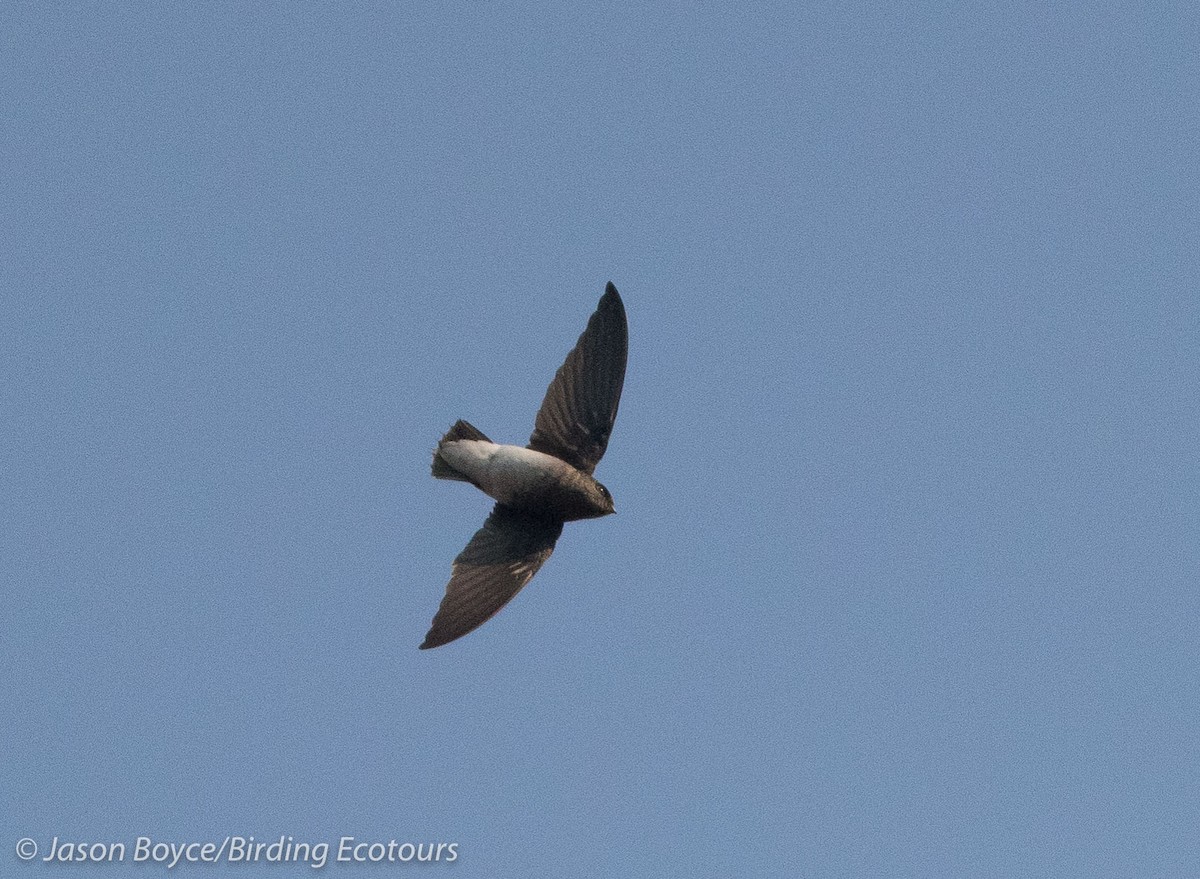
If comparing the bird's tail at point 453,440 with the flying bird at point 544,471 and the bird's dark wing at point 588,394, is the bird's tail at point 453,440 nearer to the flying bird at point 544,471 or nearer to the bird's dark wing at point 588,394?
the flying bird at point 544,471

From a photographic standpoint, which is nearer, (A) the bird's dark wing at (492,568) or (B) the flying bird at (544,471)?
(A) the bird's dark wing at (492,568)

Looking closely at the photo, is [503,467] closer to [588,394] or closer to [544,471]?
[544,471]

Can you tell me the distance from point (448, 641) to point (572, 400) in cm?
235

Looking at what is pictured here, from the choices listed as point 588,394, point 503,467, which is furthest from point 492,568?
point 588,394

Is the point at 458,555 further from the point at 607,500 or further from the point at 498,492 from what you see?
the point at 607,500

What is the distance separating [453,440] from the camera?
1182 centimetres

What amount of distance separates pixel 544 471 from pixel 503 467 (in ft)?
1.23

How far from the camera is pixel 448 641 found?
428 inches

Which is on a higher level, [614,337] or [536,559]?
[614,337]

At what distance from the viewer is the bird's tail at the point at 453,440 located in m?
11.8

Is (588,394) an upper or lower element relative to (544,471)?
upper

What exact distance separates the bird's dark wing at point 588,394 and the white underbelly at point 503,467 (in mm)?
221

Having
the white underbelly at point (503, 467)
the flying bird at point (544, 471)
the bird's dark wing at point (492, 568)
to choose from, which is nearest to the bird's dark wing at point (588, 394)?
the flying bird at point (544, 471)

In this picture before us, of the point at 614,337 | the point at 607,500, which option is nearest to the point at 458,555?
the point at 607,500
